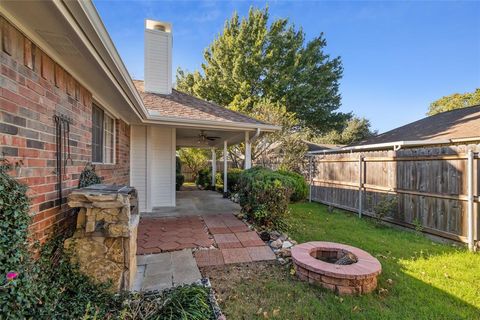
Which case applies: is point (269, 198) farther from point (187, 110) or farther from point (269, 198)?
point (187, 110)

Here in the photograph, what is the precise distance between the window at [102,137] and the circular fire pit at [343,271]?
379cm

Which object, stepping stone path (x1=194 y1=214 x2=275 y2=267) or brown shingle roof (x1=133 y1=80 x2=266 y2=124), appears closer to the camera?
stepping stone path (x1=194 y1=214 x2=275 y2=267)

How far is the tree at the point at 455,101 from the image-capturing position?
22.9 metres

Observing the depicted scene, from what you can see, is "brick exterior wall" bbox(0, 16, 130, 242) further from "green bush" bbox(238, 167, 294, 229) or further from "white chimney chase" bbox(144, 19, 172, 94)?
"white chimney chase" bbox(144, 19, 172, 94)

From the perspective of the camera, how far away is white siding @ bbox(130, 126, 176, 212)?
708cm

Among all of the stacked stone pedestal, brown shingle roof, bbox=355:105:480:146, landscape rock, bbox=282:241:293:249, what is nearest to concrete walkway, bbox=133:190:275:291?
landscape rock, bbox=282:241:293:249

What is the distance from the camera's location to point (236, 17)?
60.6ft

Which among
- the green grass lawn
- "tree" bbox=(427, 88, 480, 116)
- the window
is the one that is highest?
"tree" bbox=(427, 88, 480, 116)

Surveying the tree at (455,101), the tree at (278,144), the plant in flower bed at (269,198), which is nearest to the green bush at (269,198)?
the plant in flower bed at (269,198)

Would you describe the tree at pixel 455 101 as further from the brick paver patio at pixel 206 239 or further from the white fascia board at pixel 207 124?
the brick paver patio at pixel 206 239

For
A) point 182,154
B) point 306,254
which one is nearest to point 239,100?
point 182,154

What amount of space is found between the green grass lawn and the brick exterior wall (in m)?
2.05

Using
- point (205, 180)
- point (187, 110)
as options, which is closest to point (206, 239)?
point (187, 110)

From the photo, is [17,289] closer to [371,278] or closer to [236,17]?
[371,278]
